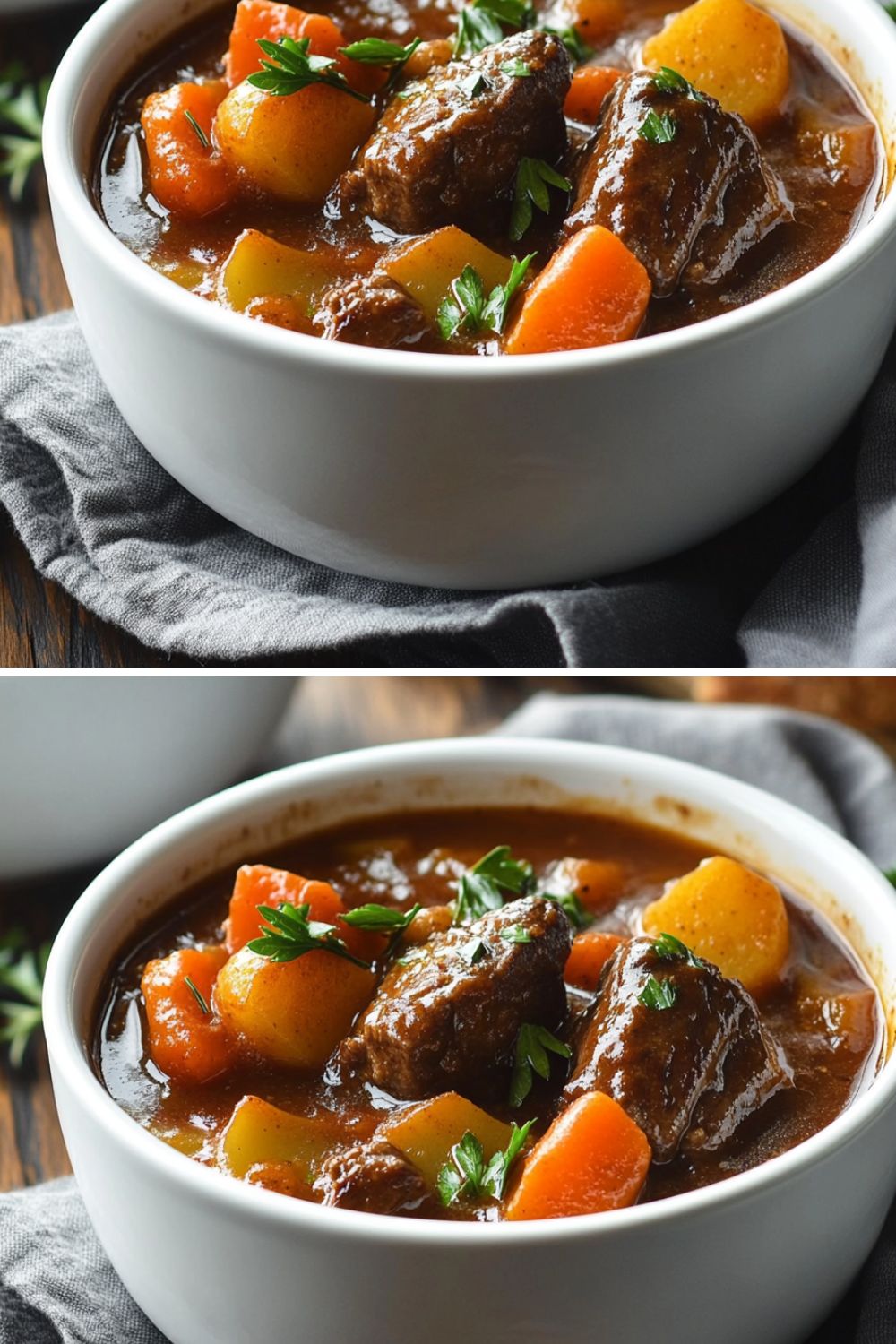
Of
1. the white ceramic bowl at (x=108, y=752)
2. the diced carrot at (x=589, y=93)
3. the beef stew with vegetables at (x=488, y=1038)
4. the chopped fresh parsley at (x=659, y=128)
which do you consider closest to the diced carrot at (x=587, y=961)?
the beef stew with vegetables at (x=488, y=1038)

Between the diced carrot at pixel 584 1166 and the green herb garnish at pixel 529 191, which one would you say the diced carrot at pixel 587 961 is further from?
the green herb garnish at pixel 529 191

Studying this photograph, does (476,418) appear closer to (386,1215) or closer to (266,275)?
(266,275)

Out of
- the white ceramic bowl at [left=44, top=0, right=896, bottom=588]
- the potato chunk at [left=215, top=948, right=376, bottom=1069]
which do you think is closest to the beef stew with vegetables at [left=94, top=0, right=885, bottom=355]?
the white ceramic bowl at [left=44, top=0, right=896, bottom=588]

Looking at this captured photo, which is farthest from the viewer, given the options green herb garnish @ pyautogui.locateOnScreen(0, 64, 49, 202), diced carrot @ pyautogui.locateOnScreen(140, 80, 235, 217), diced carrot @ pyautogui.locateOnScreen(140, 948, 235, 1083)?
green herb garnish @ pyautogui.locateOnScreen(0, 64, 49, 202)

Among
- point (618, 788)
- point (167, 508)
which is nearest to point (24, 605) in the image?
point (167, 508)

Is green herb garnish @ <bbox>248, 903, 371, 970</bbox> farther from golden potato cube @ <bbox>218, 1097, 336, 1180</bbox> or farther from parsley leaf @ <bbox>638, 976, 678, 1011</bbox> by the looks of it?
parsley leaf @ <bbox>638, 976, 678, 1011</bbox>

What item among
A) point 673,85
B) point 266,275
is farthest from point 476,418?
point 673,85
